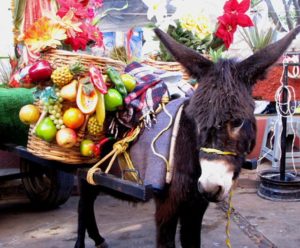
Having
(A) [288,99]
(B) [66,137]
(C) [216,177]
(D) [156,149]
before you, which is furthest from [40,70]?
(A) [288,99]

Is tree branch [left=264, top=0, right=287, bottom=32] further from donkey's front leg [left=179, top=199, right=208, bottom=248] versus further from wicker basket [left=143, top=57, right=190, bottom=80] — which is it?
donkey's front leg [left=179, top=199, right=208, bottom=248]

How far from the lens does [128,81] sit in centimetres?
259

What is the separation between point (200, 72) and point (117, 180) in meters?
0.71

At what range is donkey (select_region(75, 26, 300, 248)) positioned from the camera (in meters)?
2.03

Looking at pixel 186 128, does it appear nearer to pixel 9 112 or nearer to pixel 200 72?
pixel 200 72

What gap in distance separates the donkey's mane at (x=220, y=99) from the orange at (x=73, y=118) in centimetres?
66

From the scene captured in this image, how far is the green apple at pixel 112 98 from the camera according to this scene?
8.18 feet

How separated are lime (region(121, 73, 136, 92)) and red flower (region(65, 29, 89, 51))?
1.24ft

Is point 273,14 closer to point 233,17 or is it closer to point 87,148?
point 233,17

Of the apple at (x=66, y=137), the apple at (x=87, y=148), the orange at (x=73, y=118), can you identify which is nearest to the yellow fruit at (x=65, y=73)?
the orange at (x=73, y=118)

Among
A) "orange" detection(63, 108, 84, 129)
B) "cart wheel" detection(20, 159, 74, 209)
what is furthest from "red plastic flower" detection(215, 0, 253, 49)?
"cart wheel" detection(20, 159, 74, 209)

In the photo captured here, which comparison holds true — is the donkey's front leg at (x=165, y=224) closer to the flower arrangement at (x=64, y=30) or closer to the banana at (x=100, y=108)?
the banana at (x=100, y=108)

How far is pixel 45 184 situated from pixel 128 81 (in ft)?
7.50

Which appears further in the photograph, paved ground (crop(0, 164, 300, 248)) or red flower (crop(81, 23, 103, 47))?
paved ground (crop(0, 164, 300, 248))
